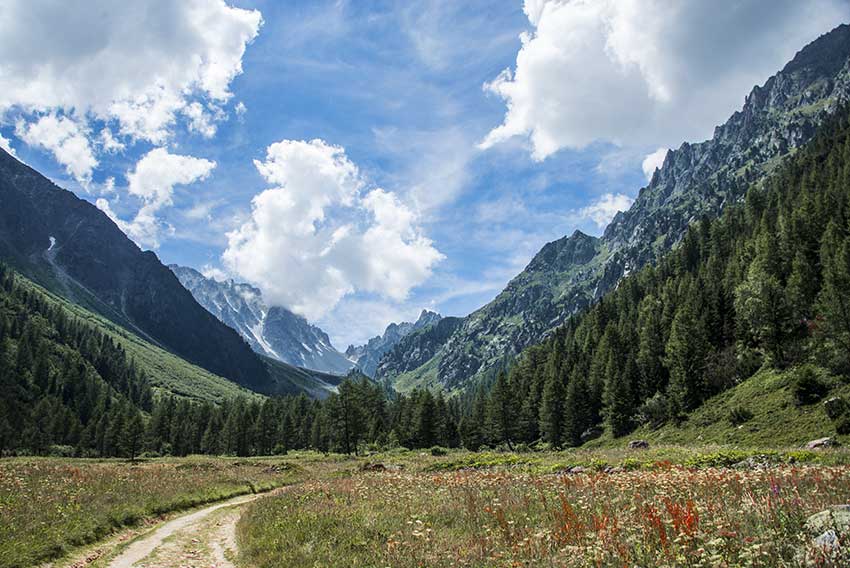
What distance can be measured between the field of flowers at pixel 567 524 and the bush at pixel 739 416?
122 ft

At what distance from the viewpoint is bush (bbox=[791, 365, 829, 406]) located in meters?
39.8

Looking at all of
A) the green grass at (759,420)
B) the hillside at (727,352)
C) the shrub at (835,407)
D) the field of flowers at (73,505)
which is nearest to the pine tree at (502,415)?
the hillside at (727,352)

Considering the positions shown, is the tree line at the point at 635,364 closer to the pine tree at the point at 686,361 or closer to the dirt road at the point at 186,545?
the pine tree at the point at 686,361

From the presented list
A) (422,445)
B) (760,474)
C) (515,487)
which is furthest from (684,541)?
(422,445)

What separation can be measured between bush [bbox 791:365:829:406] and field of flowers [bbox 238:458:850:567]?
34.7 meters

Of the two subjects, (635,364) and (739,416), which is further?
(635,364)

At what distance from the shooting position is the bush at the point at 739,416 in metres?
44.6

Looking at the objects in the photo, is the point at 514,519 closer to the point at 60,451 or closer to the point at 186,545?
the point at 186,545

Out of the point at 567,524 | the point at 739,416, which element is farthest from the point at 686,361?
the point at 567,524

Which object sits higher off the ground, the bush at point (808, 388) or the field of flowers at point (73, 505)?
the bush at point (808, 388)

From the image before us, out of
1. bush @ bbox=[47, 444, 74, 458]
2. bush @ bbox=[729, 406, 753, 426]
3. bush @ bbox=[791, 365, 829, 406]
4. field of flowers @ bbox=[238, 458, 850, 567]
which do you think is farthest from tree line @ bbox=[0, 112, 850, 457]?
field of flowers @ bbox=[238, 458, 850, 567]

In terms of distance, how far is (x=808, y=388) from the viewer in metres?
40.3

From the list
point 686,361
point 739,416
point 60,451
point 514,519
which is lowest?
point 60,451

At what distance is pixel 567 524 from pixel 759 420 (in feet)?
143
